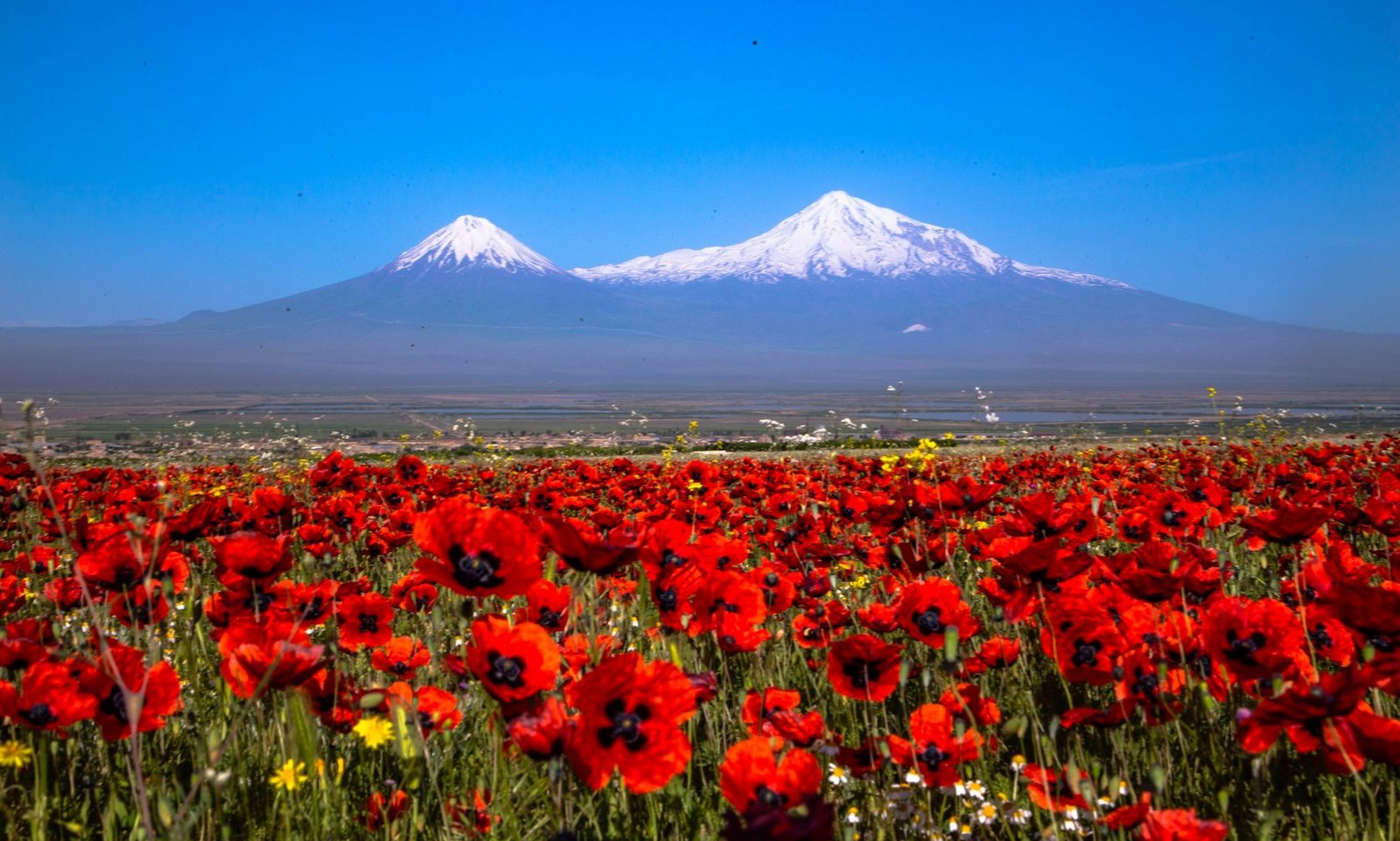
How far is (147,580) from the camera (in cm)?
124

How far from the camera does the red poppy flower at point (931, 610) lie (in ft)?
7.44

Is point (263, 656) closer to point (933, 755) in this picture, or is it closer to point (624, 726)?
point (624, 726)

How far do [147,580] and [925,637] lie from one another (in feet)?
5.72

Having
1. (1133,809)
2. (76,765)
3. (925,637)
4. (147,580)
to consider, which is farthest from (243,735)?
(1133,809)

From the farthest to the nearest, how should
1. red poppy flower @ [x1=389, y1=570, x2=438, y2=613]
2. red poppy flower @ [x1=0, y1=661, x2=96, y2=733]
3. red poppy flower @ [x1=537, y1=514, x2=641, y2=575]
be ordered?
red poppy flower @ [x1=389, y1=570, x2=438, y2=613] < red poppy flower @ [x1=0, y1=661, x2=96, y2=733] < red poppy flower @ [x1=537, y1=514, x2=641, y2=575]

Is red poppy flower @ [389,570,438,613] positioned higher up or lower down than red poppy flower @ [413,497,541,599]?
lower down

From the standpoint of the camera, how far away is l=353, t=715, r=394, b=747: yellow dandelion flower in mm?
1812

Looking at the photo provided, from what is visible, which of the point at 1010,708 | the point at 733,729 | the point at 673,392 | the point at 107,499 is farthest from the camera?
the point at 673,392

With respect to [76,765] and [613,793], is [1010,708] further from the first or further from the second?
[76,765]

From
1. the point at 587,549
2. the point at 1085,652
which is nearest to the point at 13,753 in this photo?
the point at 587,549

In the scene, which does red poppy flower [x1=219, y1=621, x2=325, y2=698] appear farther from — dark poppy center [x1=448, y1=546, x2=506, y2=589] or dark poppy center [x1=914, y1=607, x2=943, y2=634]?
dark poppy center [x1=914, y1=607, x2=943, y2=634]

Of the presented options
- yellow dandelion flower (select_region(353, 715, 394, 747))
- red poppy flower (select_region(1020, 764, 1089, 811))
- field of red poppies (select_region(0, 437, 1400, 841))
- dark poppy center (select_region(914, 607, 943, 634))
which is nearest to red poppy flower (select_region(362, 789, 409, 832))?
field of red poppies (select_region(0, 437, 1400, 841))

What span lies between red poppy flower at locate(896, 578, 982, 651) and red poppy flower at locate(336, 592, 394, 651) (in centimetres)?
149

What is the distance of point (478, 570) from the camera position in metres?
1.52
